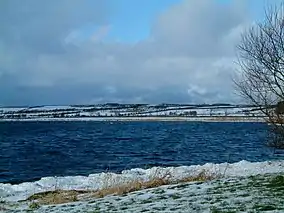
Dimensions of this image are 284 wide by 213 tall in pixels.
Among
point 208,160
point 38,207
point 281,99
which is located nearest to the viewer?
point 38,207

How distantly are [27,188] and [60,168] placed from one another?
37.9 ft

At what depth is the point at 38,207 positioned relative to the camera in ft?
42.7

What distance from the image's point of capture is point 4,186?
71.5ft

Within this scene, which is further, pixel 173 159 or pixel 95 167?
pixel 173 159

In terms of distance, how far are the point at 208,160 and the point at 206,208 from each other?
26.6 m

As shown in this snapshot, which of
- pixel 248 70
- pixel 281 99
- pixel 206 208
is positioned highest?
pixel 248 70

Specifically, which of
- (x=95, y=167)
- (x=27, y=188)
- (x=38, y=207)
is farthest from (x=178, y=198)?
(x=95, y=167)

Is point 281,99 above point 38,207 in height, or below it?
above

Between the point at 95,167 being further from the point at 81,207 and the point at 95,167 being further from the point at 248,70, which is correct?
the point at 81,207

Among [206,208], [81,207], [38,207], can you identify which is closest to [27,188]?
[38,207]

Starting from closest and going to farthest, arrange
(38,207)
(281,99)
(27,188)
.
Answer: (38,207), (27,188), (281,99)

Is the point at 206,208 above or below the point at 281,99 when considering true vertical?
below

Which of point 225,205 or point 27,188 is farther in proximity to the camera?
point 27,188

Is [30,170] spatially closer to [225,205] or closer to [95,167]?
[95,167]
